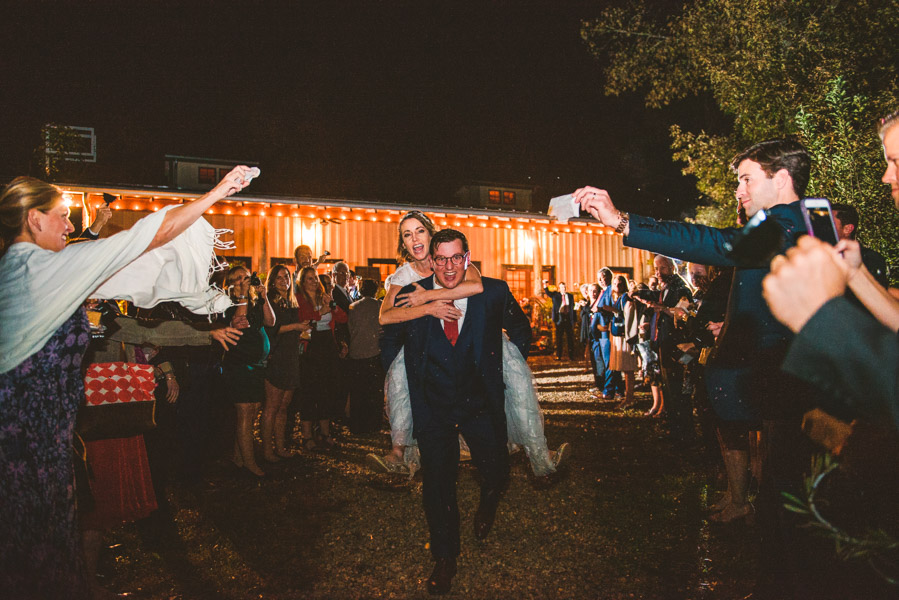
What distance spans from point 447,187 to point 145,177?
514 inches

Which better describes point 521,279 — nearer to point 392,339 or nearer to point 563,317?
point 563,317

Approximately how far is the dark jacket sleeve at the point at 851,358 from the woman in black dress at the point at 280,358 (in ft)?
17.7

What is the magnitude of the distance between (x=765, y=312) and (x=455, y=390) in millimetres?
1766

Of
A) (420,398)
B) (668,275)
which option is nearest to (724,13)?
(668,275)

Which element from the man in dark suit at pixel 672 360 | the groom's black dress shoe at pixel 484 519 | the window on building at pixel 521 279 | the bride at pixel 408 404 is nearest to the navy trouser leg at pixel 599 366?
the man in dark suit at pixel 672 360

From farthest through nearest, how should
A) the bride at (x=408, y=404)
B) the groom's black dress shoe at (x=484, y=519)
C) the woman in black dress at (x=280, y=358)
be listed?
the woman in black dress at (x=280, y=358) < the bride at (x=408, y=404) < the groom's black dress shoe at (x=484, y=519)

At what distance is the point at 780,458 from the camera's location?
2.20 m

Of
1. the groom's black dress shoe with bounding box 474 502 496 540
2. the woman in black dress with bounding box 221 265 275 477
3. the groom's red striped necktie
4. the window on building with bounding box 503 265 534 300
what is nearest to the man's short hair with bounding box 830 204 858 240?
the groom's red striped necktie

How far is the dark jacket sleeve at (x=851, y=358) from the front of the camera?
885 millimetres

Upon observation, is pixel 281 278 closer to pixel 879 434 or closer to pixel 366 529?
pixel 366 529

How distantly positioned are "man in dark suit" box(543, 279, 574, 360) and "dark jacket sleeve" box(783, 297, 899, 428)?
1481cm

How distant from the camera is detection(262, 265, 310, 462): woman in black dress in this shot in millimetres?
5777

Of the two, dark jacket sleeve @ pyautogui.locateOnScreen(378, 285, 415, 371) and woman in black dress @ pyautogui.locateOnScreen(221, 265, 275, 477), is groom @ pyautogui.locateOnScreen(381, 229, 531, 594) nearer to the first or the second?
dark jacket sleeve @ pyautogui.locateOnScreen(378, 285, 415, 371)

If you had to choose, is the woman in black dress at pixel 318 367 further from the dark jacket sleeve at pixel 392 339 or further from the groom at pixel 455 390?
the groom at pixel 455 390
